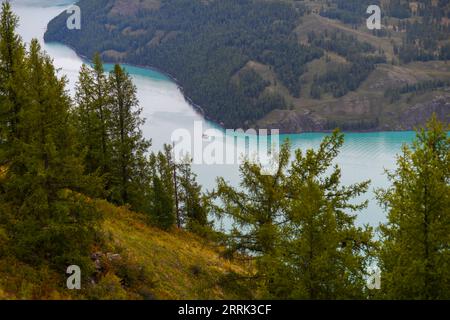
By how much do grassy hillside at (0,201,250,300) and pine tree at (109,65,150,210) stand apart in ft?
12.8

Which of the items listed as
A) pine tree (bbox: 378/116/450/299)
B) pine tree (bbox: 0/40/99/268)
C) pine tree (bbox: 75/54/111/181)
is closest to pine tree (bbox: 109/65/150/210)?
pine tree (bbox: 75/54/111/181)

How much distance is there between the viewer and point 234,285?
25656 millimetres

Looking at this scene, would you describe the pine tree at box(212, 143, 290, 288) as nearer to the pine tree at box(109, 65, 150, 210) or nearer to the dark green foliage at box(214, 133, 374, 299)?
the dark green foliage at box(214, 133, 374, 299)

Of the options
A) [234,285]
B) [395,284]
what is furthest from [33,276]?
[395,284]

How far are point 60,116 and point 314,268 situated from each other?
12.6 metres

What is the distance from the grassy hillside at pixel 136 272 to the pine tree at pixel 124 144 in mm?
3890

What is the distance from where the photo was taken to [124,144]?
42.2 metres

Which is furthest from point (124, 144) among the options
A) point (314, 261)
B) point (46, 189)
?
point (314, 261)

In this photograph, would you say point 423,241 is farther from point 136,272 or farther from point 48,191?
point 48,191

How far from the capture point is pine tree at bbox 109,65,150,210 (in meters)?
41.9

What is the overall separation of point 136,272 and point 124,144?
61.4 ft

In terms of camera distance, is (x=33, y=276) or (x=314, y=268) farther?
(x=33, y=276)

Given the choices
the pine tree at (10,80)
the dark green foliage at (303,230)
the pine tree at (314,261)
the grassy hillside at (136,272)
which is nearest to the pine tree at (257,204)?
the dark green foliage at (303,230)

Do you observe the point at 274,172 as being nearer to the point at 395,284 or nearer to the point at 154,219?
the point at 395,284
